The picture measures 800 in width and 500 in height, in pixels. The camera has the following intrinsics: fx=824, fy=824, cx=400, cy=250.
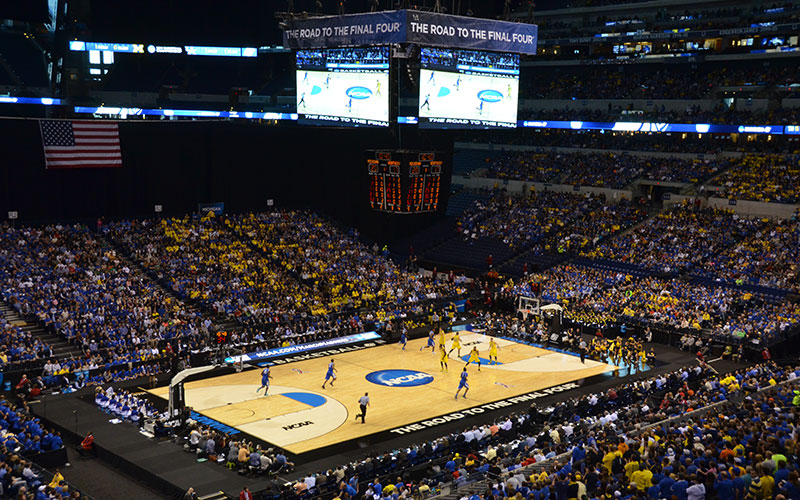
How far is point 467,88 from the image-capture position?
4491 centimetres

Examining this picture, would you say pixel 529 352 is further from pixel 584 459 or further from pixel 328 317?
pixel 584 459

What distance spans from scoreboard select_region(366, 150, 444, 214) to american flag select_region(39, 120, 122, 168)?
642 inches

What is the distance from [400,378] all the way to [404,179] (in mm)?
9058

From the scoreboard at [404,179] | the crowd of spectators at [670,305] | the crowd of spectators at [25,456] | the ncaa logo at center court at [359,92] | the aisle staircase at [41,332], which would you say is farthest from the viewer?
the ncaa logo at center court at [359,92]

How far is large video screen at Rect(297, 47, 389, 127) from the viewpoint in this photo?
42.5 meters

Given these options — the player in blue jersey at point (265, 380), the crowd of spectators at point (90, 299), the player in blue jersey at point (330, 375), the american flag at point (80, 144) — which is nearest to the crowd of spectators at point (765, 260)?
the player in blue jersey at point (330, 375)

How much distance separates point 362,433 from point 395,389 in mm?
5784

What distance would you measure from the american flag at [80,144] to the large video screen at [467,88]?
57.5 feet

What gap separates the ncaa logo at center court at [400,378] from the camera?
35.6 meters

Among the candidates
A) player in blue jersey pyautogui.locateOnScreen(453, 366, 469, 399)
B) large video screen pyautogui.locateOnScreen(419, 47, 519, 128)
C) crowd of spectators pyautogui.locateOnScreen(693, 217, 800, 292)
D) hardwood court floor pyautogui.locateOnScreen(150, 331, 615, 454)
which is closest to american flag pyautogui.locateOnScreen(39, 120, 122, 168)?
hardwood court floor pyautogui.locateOnScreen(150, 331, 615, 454)

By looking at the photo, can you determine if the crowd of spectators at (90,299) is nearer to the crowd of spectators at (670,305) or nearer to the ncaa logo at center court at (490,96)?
the ncaa logo at center court at (490,96)

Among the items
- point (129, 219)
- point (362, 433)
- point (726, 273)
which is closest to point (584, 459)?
point (362, 433)

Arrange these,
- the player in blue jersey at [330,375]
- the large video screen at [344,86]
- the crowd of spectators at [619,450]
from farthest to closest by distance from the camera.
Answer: the large video screen at [344,86]
the player in blue jersey at [330,375]
the crowd of spectators at [619,450]

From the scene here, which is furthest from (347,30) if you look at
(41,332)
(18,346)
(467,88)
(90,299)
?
(18,346)
